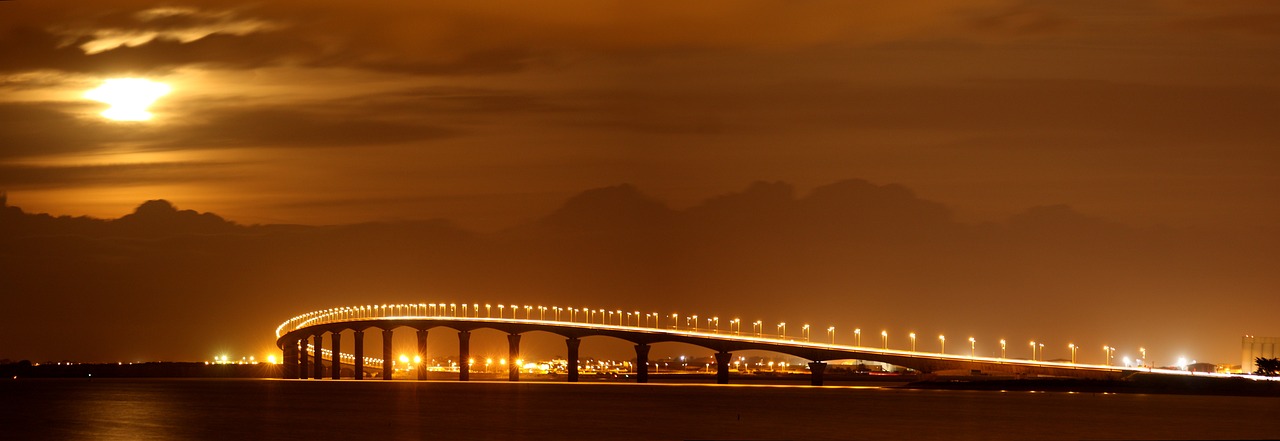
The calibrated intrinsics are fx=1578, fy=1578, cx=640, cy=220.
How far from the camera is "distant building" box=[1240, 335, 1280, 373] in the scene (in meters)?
156

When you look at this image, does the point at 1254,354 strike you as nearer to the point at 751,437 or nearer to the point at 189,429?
the point at 751,437

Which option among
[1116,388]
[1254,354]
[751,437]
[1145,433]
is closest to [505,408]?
[751,437]

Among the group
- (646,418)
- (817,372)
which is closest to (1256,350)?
(817,372)

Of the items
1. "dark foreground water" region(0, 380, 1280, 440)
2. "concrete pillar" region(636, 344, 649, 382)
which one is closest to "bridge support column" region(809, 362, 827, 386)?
"concrete pillar" region(636, 344, 649, 382)

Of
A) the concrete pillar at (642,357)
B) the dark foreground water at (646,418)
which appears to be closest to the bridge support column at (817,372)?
the concrete pillar at (642,357)

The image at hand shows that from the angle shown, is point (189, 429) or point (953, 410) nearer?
point (189, 429)

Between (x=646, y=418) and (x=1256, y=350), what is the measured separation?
95861 mm

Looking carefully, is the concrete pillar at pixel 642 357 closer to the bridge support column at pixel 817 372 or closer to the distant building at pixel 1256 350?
the bridge support column at pixel 817 372

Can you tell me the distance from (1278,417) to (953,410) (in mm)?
17996

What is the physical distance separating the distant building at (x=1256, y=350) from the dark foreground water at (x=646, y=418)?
42.1 metres

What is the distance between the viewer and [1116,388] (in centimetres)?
13488

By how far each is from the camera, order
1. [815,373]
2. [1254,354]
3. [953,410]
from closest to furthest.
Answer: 1. [953,410]
2. [1254,354]
3. [815,373]

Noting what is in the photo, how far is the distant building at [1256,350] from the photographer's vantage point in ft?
511

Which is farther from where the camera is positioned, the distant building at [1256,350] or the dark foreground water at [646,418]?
the distant building at [1256,350]
